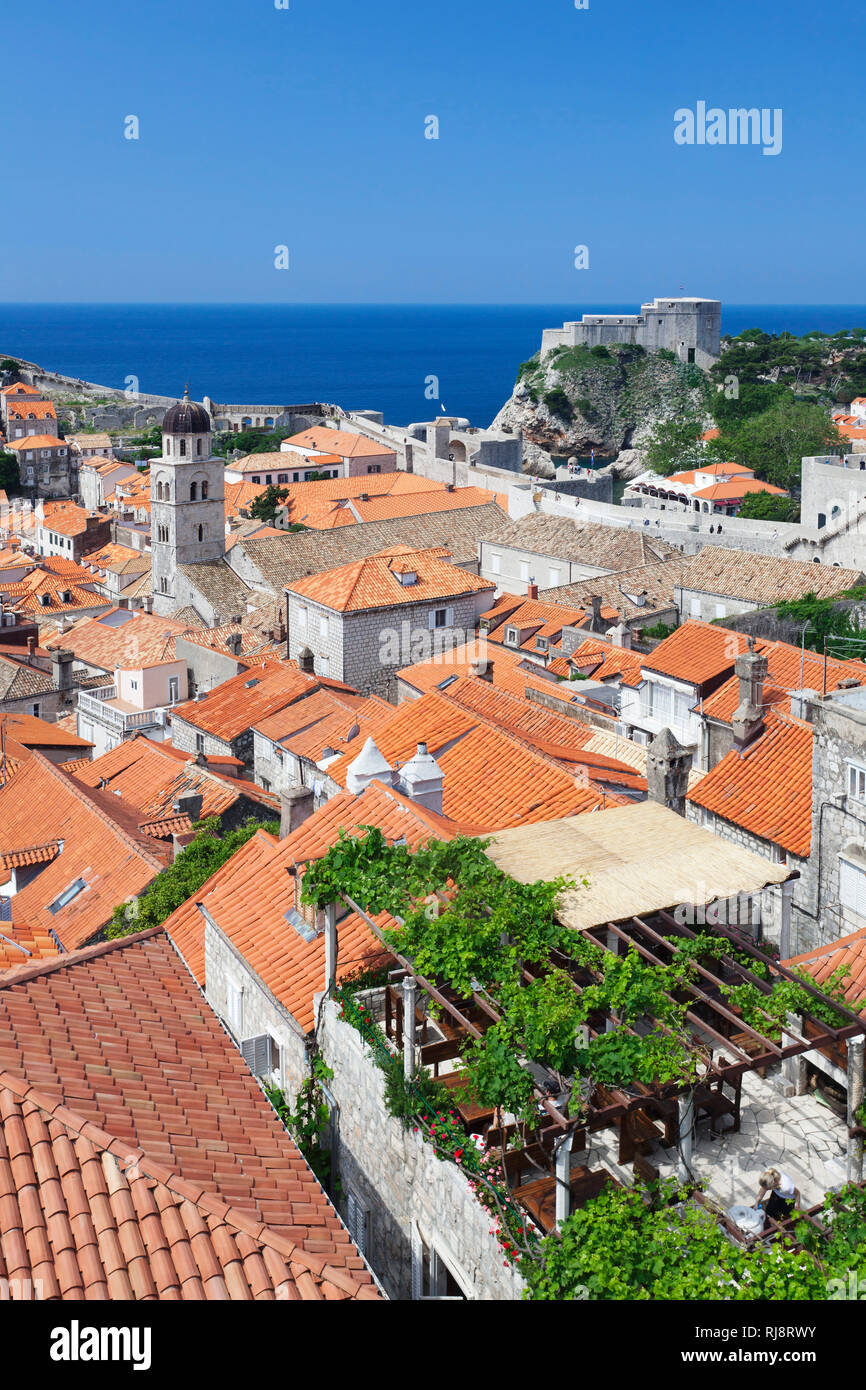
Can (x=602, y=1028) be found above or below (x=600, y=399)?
below

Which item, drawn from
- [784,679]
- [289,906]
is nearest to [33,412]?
[784,679]

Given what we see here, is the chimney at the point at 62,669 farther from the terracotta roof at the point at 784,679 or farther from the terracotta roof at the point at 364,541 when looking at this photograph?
the terracotta roof at the point at 784,679

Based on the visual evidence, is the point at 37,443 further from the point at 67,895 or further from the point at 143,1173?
the point at 143,1173

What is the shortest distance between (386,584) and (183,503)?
833 inches

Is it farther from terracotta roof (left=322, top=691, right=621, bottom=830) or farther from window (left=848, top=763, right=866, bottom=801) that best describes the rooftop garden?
terracotta roof (left=322, top=691, right=621, bottom=830)

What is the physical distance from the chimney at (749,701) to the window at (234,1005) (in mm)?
9419

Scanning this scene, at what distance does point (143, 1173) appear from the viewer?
654cm

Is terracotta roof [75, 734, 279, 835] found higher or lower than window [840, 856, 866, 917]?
lower

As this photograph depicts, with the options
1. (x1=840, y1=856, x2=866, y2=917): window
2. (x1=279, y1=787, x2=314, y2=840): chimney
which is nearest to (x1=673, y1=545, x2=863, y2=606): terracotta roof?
(x1=840, y1=856, x2=866, y2=917): window

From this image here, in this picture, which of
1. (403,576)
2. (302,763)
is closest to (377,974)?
(302,763)

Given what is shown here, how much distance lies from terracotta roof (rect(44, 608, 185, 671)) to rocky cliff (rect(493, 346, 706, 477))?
5804cm

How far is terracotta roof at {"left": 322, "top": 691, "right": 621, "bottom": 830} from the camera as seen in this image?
49.7 ft

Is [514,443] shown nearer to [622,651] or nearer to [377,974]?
[622,651]

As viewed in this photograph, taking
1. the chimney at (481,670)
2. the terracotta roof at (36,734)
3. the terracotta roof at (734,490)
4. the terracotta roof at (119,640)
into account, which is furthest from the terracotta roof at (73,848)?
the terracotta roof at (734,490)
